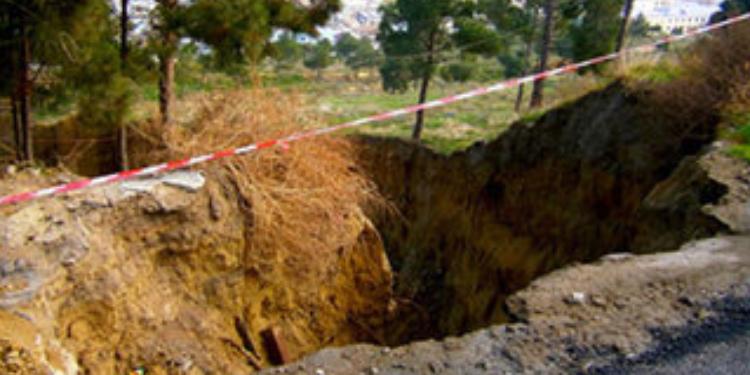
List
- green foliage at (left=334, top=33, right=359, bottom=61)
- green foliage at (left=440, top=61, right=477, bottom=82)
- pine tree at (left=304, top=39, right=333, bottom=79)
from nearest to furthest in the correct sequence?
green foliage at (left=440, top=61, right=477, bottom=82) < pine tree at (left=304, top=39, right=333, bottom=79) < green foliage at (left=334, top=33, right=359, bottom=61)

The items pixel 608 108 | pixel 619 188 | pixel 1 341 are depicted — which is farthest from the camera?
pixel 608 108

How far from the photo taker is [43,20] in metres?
6.71

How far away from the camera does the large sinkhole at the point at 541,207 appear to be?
8242 mm

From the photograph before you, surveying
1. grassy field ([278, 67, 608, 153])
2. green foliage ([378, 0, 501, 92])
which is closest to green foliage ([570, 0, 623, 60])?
grassy field ([278, 67, 608, 153])

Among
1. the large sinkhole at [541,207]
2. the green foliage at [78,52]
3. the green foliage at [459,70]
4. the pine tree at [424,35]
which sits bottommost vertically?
the large sinkhole at [541,207]

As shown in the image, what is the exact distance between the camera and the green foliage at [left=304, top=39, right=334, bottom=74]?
5653 centimetres

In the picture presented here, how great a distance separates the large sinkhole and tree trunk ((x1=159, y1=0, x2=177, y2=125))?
3559 mm

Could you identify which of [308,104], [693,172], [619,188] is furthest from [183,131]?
[619,188]

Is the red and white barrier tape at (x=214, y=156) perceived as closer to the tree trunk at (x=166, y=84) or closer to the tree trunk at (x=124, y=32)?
the tree trunk at (x=166, y=84)

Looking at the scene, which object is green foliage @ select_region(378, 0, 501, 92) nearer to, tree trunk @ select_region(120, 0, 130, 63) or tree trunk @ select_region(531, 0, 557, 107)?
tree trunk @ select_region(531, 0, 557, 107)

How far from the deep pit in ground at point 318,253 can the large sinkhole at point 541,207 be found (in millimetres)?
35

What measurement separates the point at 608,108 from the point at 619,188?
5.41ft

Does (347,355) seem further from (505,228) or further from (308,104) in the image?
(505,228)

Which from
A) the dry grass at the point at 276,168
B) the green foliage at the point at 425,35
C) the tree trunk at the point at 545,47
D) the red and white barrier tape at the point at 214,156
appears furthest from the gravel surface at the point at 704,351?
the tree trunk at the point at 545,47
